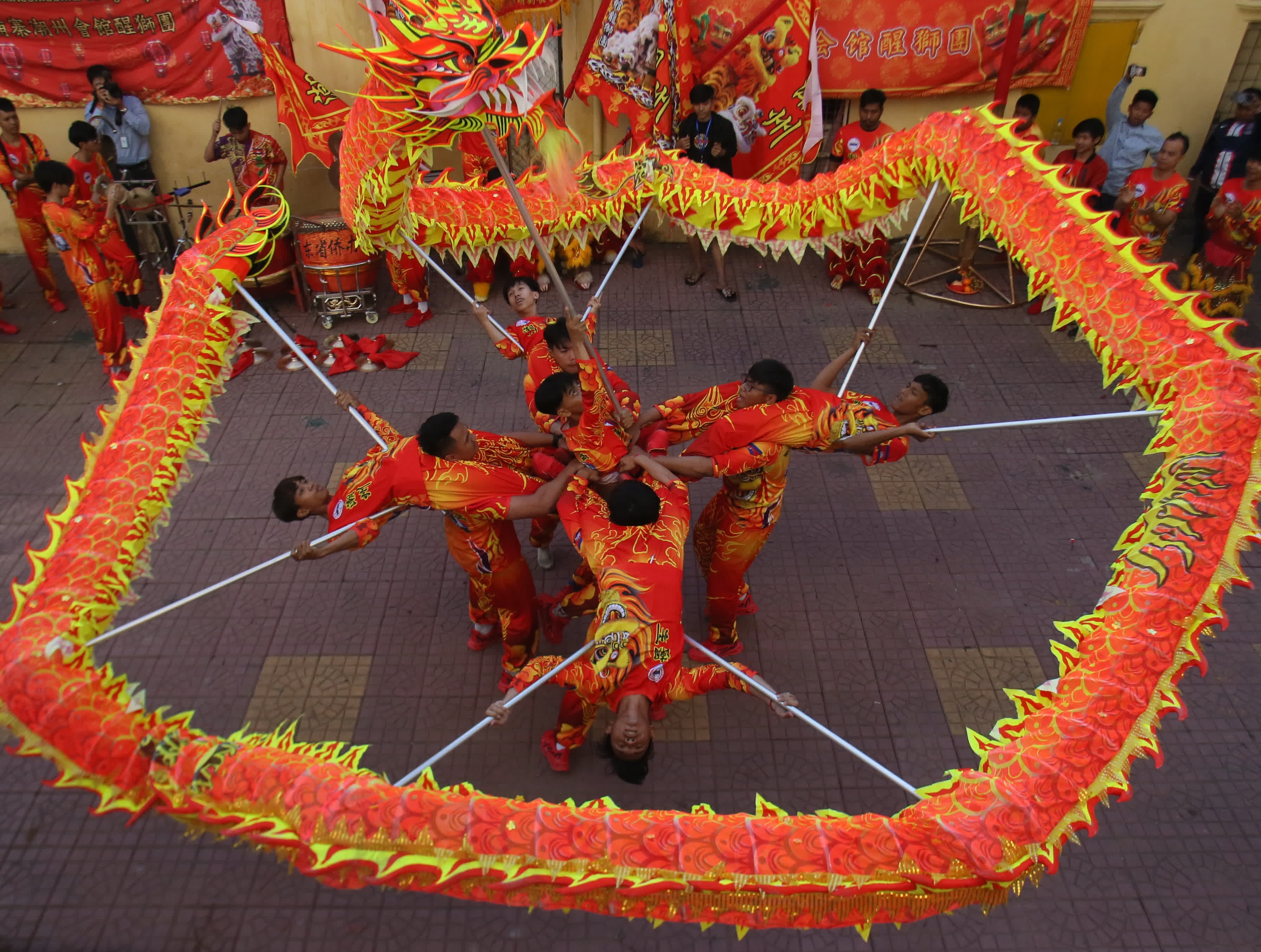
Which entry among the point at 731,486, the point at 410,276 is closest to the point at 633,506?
the point at 731,486

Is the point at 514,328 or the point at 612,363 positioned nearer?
the point at 514,328

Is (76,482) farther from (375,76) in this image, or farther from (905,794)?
(905,794)

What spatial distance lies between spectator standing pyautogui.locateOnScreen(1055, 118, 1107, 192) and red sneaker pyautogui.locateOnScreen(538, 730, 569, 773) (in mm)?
5842

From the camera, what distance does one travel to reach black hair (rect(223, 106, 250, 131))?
21.7 feet

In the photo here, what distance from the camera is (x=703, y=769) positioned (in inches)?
151

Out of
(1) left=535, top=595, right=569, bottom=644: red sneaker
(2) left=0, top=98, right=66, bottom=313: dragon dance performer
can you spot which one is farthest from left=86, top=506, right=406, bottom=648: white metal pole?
(2) left=0, top=98, right=66, bottom=313: dragon dance performer

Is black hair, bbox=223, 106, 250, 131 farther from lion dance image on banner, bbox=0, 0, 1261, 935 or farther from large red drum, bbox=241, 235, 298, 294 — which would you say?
lion dance image on banner, bbox=0, 0, 1261, 935

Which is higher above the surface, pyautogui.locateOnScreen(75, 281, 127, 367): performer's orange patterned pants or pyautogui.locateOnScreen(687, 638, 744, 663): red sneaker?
pyautogui.locateOnScreen(75, 281, 127, 367): performer's orange patterned pants

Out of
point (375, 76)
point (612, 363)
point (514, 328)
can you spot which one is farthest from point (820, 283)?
point (375, 76)

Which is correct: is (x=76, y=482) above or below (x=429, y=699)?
above

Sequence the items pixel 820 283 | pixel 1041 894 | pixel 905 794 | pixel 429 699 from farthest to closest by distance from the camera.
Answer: pixel 820 283 → pixel 429 699 → pixel 905 794 → pixel 1041 894

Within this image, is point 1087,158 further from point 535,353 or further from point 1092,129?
point 535,353

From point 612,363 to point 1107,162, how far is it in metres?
4.61

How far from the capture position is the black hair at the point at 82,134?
6430 millimetres
